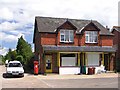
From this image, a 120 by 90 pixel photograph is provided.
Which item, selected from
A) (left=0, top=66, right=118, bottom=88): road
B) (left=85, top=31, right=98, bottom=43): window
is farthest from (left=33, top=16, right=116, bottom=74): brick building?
(left=0, top=66, right=118, bottom=88): road

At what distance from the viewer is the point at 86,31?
3484 cm

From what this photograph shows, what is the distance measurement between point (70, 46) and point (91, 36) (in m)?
3.36

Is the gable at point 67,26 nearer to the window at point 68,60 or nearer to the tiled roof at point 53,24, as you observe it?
the tiled roof at point 53,24

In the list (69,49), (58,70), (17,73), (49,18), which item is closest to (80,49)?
(69,49)

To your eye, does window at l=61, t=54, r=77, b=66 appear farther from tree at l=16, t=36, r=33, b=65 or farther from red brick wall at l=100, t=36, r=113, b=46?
tree at l=16, t=36, r=33, b=65

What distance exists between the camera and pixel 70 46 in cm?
3381

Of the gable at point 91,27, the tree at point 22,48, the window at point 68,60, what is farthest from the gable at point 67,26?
the tree at point 22,48

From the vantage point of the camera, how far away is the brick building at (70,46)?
32.3m

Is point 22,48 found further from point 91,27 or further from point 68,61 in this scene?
point 68,61

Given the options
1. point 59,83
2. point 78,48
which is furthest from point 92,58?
point 59,83

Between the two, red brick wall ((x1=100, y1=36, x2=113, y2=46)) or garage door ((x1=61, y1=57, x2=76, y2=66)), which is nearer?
garage door ((x1=61, y1=57, x2=76, y2=66))

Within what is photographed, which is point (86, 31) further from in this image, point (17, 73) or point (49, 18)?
point (17, 73)

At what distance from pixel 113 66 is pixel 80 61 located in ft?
17.1

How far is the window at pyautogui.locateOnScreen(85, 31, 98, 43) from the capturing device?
34.9m
